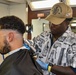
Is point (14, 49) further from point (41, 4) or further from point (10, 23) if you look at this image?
point (41, 4)

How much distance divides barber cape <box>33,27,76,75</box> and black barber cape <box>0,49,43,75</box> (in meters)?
0.64

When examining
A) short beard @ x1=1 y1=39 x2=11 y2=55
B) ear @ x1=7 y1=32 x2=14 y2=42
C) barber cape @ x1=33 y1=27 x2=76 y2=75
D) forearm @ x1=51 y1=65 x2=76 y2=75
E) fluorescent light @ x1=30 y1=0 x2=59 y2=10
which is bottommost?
forearm @ x1=51 y1=65 x2=76 y2=75

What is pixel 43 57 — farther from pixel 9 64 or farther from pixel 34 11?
pixel 34 11

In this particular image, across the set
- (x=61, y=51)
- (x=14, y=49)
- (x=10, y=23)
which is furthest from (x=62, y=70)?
(x=10, y=23)

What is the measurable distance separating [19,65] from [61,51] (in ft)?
2.69

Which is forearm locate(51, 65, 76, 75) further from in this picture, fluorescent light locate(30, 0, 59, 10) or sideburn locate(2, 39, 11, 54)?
fluorescent light locate(30, 0, 59, 10)

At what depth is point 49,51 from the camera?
2283mm

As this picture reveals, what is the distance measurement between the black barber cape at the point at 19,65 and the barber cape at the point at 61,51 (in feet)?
2.11

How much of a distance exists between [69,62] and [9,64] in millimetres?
898

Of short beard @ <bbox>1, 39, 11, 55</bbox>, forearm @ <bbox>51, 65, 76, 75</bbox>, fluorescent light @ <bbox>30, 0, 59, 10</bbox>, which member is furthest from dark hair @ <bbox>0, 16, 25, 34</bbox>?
fluorescent light @ <bbox>30, 0, 59, 10</bbox>

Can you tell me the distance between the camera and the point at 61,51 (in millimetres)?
2172

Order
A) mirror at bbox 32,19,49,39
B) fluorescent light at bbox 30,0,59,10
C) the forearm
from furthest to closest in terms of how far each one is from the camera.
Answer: mirror at bbox 32,19,49,39
fluorescent light at bbox 30,0,59,10
the forearm

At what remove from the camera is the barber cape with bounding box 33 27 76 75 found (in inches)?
84.4

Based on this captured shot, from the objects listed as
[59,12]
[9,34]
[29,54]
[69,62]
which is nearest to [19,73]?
[29,54]
